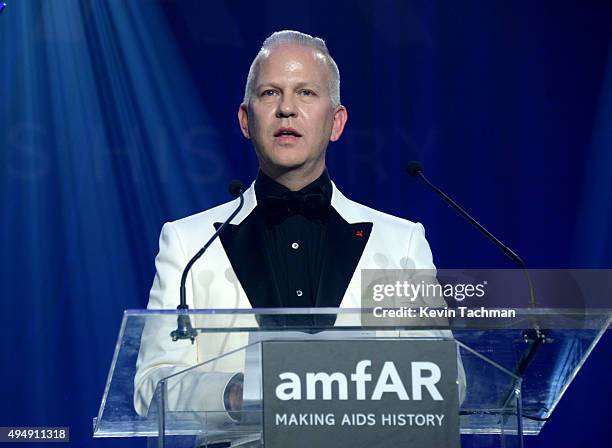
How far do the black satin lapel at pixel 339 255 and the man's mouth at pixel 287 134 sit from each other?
0.23 m

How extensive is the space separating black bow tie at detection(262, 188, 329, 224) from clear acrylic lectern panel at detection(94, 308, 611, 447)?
3.17ft

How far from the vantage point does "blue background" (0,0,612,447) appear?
11.7ft

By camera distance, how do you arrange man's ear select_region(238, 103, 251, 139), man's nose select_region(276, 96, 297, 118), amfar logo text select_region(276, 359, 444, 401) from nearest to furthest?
amfar logo text select_region(276, 359, 444, 401) < man's nose select_region(276, 96, 297, 118) < man's ear select_region(238, 103, 251, 139)

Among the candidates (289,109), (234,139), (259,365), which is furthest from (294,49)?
(259,365)

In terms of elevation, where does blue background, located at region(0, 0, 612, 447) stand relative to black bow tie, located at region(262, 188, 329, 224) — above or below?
above

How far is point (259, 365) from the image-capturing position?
Answer: 4.79ft

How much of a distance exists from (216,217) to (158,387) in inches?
43.0

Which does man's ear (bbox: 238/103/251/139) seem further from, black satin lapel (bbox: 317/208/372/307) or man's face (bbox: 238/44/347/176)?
black satin lapel (bbox: 317/208/372/307)

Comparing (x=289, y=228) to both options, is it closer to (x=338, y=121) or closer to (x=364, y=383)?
(x=338, y=121)

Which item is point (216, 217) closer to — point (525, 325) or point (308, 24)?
point (525, 325)

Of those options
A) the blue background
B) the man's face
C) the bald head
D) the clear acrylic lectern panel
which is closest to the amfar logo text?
the clear acrylic lectern panel

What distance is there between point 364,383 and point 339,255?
1.06m

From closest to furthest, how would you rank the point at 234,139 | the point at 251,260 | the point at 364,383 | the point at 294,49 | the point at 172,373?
1. the point at 364,383
2. the point at 172,373
3. the point at 251,260
4. the point at 294,49
5. the point at 234,139

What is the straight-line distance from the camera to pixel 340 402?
1398mm
